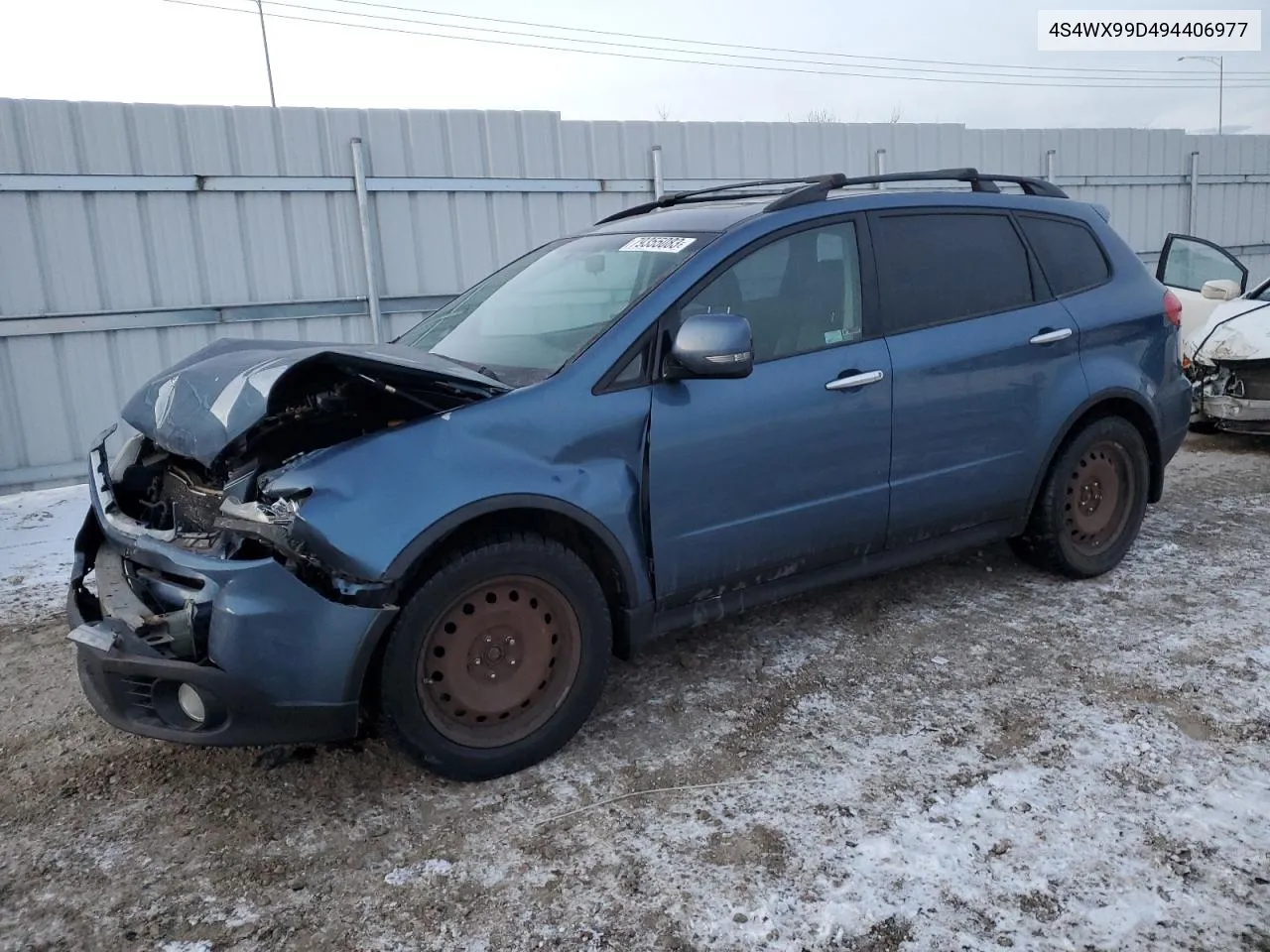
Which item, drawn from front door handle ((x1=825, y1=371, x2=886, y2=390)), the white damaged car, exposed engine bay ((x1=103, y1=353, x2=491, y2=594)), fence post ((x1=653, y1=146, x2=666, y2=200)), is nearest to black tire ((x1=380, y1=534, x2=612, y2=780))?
exposed engine bay ((x1=103, y1=353, x2=491, y2=594))

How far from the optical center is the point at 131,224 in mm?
6867

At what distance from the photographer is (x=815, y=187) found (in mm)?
3826

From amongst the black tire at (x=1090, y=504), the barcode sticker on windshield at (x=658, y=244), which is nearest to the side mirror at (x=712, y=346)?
the barcode sticker on windshield at (x=658, y=244)

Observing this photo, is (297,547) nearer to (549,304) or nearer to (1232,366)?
(549,304)

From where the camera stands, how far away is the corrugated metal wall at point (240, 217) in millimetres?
6656

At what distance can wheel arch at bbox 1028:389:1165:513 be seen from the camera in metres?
4.34

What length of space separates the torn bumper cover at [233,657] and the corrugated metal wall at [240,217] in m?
4.68

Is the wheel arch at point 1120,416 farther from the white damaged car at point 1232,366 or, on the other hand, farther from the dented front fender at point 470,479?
the white damaged car at point 1232,366

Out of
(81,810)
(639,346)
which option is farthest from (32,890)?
(639,346)

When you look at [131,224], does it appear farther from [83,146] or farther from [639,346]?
[639,346]

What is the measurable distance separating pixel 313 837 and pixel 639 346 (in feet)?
5.86

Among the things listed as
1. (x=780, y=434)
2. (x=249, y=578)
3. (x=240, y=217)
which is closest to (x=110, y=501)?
(x=249, y=578)

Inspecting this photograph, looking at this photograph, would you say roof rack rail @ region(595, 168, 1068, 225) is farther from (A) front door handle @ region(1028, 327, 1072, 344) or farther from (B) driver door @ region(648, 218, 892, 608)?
(A) front door handle @ region(1028, 327, 1072, 344)

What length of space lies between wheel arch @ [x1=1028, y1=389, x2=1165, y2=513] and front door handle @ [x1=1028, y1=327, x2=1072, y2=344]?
311 millimetres
